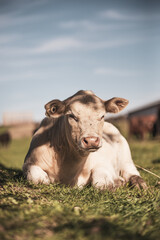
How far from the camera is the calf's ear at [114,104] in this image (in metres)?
5.21

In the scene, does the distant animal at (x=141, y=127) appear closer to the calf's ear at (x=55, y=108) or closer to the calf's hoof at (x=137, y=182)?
the calf's hoof at (x=137, y=182)

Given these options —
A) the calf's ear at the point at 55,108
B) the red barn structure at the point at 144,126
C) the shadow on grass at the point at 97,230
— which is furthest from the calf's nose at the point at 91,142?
the red barn structure at the point at 144,126

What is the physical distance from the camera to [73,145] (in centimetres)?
482

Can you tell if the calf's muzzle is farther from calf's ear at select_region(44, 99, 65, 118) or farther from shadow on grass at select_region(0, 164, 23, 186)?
shadow on grass at select_region(0, 164, 23, 186)

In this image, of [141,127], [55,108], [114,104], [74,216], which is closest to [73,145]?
[55,108]

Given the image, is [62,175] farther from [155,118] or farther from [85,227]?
[155,118]

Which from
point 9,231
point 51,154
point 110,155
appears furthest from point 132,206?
point 110,155

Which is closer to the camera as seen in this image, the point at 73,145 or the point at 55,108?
the point at 73,145

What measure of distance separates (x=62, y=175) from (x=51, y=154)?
39 centimetres

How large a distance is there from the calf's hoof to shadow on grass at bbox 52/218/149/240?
2656 mm

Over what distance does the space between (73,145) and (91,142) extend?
0.58m

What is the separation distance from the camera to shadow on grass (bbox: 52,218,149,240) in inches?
96.2

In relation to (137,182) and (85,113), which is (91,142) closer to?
(85,113)

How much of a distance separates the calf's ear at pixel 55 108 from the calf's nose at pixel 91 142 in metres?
0.86
